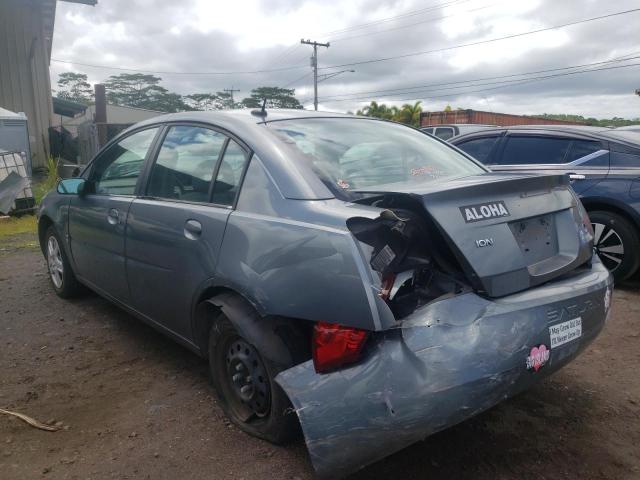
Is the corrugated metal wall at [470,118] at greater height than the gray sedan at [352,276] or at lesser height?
greater

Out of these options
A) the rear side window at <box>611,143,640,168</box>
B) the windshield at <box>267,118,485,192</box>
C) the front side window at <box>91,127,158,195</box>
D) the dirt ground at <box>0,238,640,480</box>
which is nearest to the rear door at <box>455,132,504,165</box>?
the rear side window at <box>611,143,640,168</box>

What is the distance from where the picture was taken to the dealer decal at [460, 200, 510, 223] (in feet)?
7.05

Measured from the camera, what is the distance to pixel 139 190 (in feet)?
11.1

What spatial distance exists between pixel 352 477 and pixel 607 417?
4.67ft

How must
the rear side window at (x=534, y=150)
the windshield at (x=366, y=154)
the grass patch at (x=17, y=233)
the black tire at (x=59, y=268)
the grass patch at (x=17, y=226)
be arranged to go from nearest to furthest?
the windshield at (x=366, y=154) < the black tire at (x=59, y=268) < the rear side window at (x=534, y=150) < the grass patch at (x=17, y=233) < the grass patch at (x=17, y=226)

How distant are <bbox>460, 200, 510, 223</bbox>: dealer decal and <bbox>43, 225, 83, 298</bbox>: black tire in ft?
11.8

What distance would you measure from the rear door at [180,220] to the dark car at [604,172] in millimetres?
2649

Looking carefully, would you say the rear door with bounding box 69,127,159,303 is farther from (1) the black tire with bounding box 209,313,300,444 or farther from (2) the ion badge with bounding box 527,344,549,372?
(2) the ion badge with bounding box 527,344,549,372

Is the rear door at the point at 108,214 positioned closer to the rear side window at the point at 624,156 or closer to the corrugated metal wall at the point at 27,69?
the rear side window at the point at 624,156

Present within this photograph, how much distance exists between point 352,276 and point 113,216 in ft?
7.15

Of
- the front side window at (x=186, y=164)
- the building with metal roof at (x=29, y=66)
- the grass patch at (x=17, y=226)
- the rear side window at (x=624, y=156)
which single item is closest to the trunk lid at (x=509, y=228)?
the front side window at (x=186, y=164)

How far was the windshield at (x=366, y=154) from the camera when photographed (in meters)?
2.62

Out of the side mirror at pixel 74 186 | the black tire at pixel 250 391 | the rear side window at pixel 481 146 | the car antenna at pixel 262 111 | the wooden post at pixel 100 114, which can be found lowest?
the black tire at pixel 250 391

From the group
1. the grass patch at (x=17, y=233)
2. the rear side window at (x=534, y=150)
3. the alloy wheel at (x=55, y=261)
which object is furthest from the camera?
the grass patch at (x=17, y=233)
